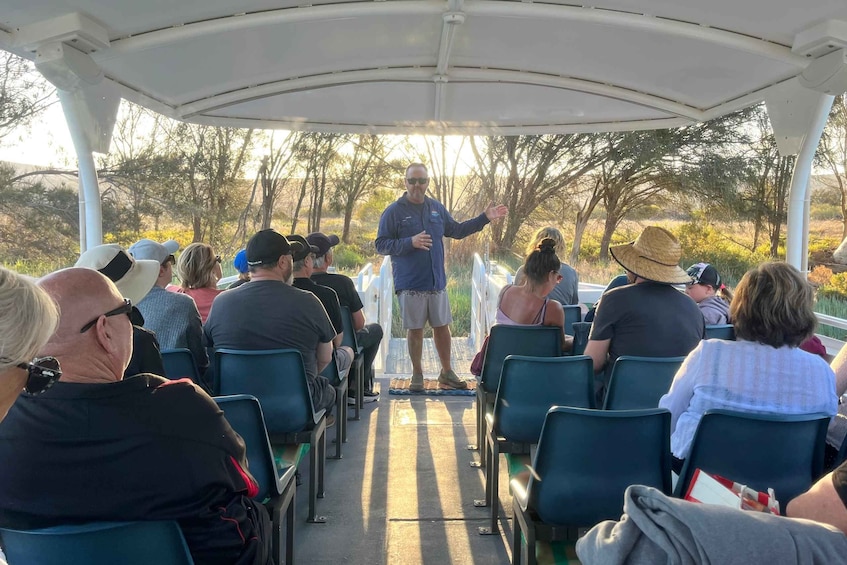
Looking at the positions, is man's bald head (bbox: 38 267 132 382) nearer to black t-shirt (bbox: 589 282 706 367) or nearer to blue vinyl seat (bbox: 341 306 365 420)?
black t-shirt (bbox: 589 282 706 367)

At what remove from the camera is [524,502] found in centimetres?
209

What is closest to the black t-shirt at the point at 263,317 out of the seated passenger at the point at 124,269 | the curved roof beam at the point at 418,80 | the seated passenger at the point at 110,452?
the seated passenger at the point at 124,269

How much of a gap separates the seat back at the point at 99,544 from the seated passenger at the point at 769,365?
5.09ft

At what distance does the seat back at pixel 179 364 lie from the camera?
274 cm

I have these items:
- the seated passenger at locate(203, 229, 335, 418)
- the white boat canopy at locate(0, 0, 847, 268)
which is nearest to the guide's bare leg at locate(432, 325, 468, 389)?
the white boat canopy at locate(0, 0, 847, 268)

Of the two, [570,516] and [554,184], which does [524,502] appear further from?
[554,184]

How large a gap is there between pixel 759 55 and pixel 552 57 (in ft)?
4.11

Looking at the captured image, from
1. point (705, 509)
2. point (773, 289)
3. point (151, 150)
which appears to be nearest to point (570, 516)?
point (773, 289)

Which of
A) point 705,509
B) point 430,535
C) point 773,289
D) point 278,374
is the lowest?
point 430,535

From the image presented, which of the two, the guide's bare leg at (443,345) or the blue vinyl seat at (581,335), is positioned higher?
the blue vinyl seat at (581,335)

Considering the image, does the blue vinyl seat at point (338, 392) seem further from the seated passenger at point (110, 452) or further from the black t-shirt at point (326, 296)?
the seated passenger at point (110, 452)

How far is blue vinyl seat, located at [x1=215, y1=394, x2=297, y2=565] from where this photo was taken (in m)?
2.09

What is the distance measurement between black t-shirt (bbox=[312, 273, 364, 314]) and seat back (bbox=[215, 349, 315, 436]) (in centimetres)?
149

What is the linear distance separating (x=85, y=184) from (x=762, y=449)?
368 cm
